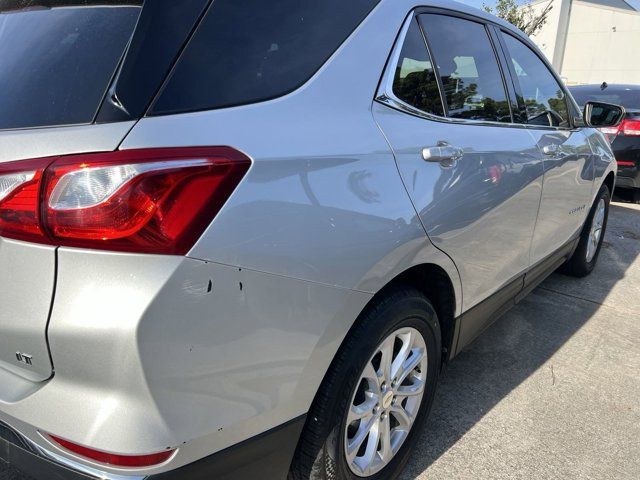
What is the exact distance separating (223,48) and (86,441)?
981 millimetres

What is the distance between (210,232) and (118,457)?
0.54 m

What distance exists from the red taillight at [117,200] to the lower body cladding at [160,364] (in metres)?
0.05

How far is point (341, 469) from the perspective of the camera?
176 cm

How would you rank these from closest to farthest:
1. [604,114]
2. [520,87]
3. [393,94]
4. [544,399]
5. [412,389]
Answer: [393,94]
[412,389]
[544,399]
[520,87]
[604,114]

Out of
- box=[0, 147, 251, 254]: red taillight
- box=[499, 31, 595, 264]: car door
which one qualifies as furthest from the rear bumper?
box=[499, 31, 595, 264]: car door

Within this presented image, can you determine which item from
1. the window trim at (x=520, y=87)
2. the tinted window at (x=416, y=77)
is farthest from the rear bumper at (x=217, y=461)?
the window trim at (x=520, y=87)

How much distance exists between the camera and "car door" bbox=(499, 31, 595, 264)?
295 centimetres

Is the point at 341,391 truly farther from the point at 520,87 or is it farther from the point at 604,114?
the point at 604,114

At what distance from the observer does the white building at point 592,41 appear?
28.3 m

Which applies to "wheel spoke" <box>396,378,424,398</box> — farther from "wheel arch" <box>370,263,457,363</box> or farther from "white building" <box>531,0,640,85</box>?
"white building" <box>531,0,640,85</box>

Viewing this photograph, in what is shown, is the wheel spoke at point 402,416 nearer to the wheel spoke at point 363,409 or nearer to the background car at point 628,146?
the wheel spoke at point 363,409

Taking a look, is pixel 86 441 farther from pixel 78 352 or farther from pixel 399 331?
pixel 399 331

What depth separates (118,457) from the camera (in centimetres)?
120

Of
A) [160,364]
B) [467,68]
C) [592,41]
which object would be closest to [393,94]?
[467,68]
